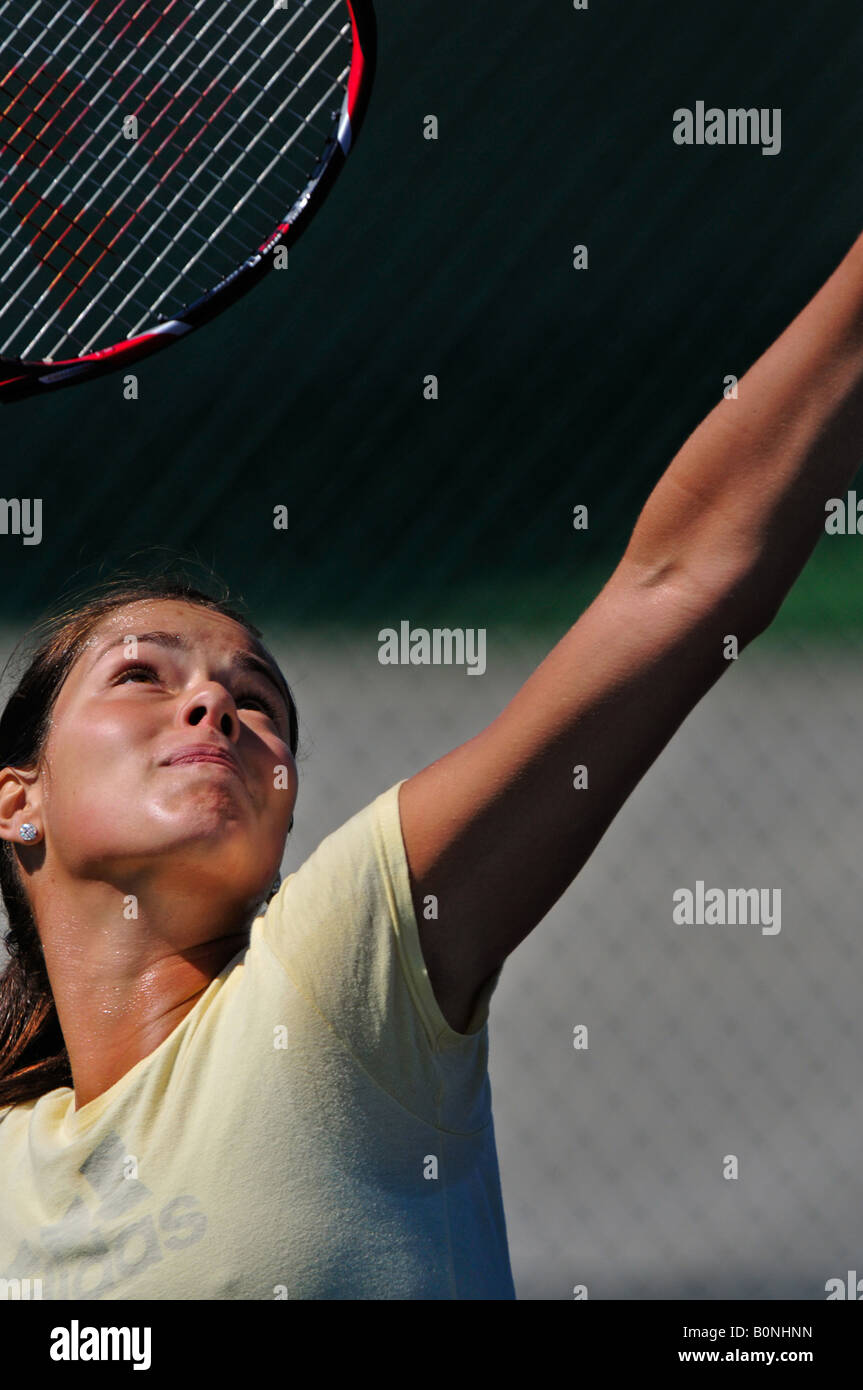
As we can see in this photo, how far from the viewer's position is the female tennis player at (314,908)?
2.84ft

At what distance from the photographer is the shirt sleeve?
96 cm

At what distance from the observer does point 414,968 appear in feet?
3.16

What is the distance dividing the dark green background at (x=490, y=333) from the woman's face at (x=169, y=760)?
1570 mm

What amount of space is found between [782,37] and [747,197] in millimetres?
326

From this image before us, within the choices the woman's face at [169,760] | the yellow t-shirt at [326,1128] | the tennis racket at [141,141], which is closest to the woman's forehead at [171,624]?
the woman's face at [169,760]

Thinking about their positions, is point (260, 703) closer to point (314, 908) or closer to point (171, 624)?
point (171, 624)

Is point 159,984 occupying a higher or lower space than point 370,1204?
higher

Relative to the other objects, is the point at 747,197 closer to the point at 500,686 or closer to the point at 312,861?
the point at 500,686

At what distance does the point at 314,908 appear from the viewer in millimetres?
989

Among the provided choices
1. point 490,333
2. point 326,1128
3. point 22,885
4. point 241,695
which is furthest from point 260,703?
point 490,333

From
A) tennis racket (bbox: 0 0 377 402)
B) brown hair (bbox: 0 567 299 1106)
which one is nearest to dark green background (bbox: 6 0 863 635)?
tennis racket (bbox: 0 0 377 402)
